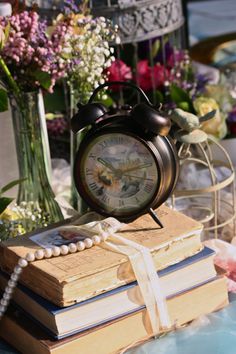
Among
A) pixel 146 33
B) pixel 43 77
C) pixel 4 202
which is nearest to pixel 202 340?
pixel 4 202

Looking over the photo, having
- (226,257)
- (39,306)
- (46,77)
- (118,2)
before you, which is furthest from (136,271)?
(118,2)

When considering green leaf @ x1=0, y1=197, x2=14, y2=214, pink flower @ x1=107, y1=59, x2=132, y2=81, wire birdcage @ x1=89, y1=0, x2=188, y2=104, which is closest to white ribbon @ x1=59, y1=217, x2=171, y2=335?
green leaf @ x1=0, y1=197, x2=14, y2=214

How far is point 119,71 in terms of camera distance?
1.94m

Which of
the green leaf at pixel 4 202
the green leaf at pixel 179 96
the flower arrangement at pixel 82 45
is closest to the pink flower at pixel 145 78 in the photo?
the green leaf at pixel 179 96

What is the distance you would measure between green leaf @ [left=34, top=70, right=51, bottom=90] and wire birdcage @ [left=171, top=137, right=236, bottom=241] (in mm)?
276

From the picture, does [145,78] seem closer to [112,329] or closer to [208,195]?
[208,195]

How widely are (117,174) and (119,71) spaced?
725mm

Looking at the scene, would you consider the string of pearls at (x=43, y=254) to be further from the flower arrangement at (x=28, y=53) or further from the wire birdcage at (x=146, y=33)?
the wire birdcage at (x=146, y=33)

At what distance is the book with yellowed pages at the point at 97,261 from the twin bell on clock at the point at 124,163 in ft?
0.12

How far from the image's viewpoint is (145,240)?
3.98 ft

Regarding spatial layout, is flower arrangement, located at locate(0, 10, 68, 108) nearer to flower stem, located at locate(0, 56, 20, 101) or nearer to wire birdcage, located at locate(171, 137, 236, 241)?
flower stem, located at locate(0, 56, 20, 101)

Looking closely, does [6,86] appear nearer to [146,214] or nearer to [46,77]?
[46,77]

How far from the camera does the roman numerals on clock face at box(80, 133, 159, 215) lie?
1.23 m

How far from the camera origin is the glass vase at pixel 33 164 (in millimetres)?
1472
